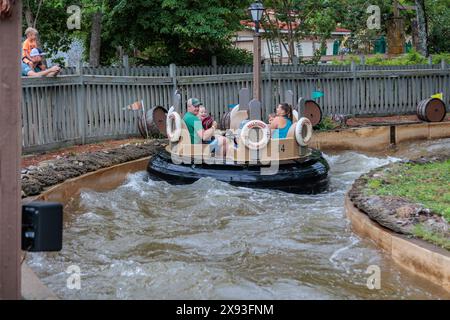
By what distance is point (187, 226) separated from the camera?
26.7ft

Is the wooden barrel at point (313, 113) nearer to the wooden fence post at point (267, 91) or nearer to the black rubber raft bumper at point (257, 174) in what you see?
the wooden fence post at point (267, 91)

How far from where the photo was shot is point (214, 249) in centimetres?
711

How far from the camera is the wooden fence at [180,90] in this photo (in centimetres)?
1141

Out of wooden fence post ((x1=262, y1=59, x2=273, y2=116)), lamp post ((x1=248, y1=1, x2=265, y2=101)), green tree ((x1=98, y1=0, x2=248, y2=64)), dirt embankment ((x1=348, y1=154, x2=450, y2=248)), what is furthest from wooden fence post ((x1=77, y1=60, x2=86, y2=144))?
dirt embankment ((x1=348, y1=154, x2=450, y2=248))

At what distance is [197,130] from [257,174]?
1.27m

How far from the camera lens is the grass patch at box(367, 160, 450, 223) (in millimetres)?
7270

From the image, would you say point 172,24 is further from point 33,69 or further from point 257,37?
point 33,69

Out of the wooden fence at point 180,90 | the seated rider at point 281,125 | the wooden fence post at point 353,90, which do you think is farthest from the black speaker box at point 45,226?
the wooden fence post at point 353,90

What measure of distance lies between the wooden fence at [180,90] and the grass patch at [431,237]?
7020 mm

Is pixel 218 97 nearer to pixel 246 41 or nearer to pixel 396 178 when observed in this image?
pixel 396 178

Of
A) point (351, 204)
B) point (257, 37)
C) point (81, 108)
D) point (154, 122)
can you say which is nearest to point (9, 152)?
point (351, 204)

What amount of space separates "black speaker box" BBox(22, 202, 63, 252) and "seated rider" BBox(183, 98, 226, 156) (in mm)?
5921
